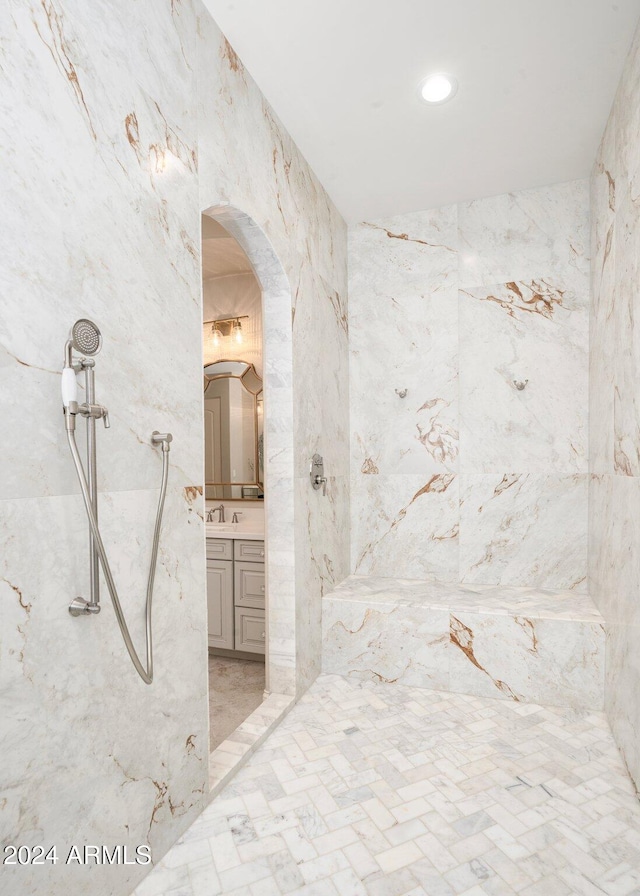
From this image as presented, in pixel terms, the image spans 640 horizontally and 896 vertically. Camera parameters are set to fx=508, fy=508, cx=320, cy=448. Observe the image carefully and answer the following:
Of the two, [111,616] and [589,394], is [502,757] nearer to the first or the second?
[111,616]

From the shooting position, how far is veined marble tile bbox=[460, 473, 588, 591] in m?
2.77

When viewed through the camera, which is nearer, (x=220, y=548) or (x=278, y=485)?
(x=278, y=485)

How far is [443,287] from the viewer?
3.00 m

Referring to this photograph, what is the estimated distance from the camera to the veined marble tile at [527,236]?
276cm

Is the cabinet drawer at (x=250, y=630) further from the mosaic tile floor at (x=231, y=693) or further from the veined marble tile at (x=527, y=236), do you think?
the veined marble tile at (x=527, y=236)

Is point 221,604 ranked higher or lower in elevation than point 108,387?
lower

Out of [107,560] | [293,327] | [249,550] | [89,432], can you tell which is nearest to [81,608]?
[107,560]

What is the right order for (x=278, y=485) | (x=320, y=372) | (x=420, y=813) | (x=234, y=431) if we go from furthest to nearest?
1. (x=234, y=431)
2. (x=320, y=372)
3. (x=278, y=485)
4. (x=420, y=813)

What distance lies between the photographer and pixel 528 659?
2.31 meters

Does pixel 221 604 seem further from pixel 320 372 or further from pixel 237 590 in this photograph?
pixel 320 372

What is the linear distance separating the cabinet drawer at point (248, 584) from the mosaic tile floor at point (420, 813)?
78cm

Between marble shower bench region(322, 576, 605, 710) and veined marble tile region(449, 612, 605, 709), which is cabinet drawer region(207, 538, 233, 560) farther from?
veined marble tile region(449, 612, 605, 709)

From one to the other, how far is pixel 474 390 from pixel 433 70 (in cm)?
157

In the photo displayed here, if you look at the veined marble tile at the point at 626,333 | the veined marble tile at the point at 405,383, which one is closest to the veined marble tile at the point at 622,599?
the veined marble tile at the point at 626,333
